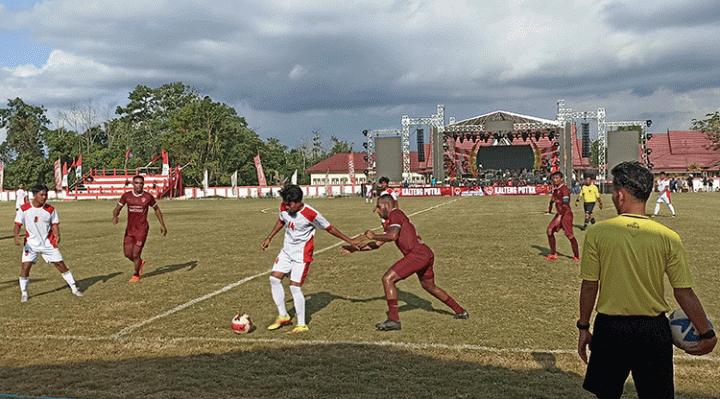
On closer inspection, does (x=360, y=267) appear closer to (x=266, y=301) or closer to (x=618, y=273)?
(x=266, y=301)

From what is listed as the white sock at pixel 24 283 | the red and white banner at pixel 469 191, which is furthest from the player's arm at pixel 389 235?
the red and white banner at pixel 469 191

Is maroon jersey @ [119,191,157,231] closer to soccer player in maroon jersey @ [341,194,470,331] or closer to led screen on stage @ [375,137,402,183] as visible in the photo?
soccer player in maroon jersey @ [341,194,470,331]

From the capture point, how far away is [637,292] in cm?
353

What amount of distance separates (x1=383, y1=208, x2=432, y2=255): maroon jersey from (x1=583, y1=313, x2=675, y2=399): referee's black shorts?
4.12 m

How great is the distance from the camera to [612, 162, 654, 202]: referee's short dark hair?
11.6 ft

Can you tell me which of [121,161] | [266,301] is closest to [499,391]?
[266,301]

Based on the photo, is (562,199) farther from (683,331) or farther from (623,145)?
(623,145)

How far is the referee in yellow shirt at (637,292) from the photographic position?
3.48m

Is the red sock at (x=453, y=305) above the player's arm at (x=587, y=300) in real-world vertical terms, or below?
below

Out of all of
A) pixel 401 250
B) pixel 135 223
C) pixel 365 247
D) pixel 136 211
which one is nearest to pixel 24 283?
pixel 135 223

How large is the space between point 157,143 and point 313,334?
278 feet

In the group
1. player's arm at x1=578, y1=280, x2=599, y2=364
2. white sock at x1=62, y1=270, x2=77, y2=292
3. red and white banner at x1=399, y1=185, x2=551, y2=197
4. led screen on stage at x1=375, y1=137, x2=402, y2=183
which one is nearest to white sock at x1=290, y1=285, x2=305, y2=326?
player's arm at x1=578, y1=280, x2=599, y2=364

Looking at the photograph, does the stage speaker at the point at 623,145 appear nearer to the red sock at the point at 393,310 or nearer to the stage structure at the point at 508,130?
the stage structure at the point at 508,130

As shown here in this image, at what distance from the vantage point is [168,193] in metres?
65.1
